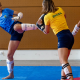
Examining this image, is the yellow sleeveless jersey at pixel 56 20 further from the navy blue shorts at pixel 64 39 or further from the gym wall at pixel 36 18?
the gym wall at pixel 36 18

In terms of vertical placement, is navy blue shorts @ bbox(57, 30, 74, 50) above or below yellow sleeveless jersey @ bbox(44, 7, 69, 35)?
below

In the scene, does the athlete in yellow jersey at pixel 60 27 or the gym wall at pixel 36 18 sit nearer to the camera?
the athlete in yellow jersey at pixel 60 27

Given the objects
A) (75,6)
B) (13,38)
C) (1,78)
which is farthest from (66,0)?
(1,78)

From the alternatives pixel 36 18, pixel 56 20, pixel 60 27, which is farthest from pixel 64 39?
pixel 36 18

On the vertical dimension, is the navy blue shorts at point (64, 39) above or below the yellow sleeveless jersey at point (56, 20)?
below

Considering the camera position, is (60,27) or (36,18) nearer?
(60,27)

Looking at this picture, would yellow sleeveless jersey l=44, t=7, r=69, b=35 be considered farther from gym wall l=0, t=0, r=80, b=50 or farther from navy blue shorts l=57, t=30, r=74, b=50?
gym wall l=0, t=0, r=80, b=50

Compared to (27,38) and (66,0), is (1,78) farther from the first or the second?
(66,0)

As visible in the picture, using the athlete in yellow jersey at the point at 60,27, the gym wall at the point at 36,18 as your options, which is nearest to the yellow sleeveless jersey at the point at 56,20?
the athlete in yellow jersey at the point at 60,27

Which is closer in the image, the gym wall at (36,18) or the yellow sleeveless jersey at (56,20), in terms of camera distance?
the yellow sleeveless jersey at (56,20)

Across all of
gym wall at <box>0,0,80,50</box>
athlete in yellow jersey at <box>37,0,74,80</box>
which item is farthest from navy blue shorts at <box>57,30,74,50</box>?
gym wall at <box>0,0,80,50</box>

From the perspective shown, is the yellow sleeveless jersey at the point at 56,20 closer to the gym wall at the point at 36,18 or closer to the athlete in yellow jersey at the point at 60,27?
the athlete in yellow jersey at the point at 60,27

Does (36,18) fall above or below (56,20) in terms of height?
below

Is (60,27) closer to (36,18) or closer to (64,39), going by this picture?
(64,39)
